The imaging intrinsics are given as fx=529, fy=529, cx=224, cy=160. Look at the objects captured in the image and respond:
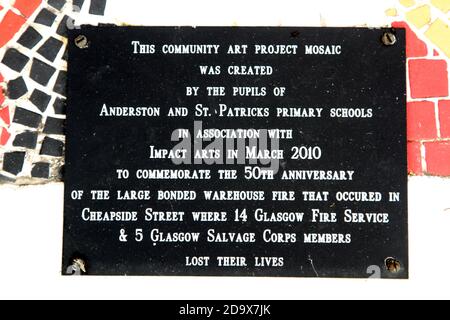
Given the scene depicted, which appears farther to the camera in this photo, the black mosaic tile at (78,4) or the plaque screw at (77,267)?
the black mosaic tile at (78,4)

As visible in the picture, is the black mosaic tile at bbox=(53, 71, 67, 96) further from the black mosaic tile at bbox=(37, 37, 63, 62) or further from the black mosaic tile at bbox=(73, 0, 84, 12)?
the black mosaic tile at bbox=(73, 0, 84, 12)

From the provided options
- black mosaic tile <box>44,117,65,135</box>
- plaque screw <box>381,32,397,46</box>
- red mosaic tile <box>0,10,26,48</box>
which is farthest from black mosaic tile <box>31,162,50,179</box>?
plaque screw <box>381,32,397,46</box>

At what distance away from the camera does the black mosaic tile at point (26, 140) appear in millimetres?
2117

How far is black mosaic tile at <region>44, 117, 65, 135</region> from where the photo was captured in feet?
6.97

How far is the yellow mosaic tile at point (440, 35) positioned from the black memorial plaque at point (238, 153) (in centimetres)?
12

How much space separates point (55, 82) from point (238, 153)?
797mm

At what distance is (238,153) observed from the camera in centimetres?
209

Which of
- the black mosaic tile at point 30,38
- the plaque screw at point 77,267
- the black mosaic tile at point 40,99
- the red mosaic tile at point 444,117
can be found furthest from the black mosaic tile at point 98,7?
the red mosaic tile at point 444,117

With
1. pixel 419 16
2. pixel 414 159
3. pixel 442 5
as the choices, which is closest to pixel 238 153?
pixel 414 159

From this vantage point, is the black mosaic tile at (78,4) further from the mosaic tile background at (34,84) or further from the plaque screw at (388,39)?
the plaque screw at (388,39)

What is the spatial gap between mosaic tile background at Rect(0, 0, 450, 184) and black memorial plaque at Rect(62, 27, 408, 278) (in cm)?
6

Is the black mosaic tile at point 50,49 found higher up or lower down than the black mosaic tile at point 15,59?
higher up

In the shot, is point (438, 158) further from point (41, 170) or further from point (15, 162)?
point (15, 162)
